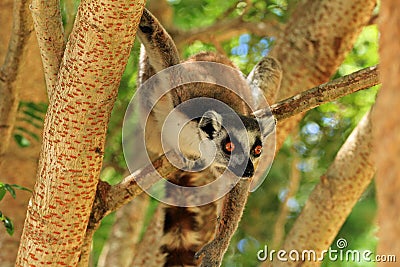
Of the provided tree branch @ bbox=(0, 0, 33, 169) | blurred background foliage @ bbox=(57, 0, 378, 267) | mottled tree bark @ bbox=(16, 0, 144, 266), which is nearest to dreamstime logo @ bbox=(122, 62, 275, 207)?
mottled tree bark @ bbox=(16, 0, 144, 266)

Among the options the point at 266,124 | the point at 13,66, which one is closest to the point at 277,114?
the point at 266,124

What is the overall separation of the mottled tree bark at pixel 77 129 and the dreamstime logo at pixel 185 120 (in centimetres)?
48

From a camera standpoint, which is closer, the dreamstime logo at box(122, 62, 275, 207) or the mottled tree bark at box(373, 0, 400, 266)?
the mottled tree bark at box(373, 0, 400, 266)

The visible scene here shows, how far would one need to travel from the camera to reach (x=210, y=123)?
125 inches

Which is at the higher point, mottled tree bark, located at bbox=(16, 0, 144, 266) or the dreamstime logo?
the dreamstime logo

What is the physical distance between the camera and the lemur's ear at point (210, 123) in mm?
3152

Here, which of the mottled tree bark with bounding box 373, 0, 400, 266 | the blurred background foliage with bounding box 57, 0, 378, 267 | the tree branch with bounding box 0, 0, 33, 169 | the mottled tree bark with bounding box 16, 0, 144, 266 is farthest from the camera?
the blurred background foliage with bounding box 57, 0, 378, 267

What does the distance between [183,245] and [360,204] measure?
1.70 metres

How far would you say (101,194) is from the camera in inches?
119

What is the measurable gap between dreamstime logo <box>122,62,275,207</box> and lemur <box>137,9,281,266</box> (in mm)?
17

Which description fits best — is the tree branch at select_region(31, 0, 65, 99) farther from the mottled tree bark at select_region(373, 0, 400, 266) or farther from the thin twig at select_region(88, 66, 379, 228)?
the mottled tree bark at select_region(373, 0, 400, 266)

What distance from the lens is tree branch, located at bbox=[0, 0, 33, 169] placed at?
3150 mm

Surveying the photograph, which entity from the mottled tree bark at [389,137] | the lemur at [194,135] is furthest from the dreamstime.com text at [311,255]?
the mottled tree bark at [389,137]

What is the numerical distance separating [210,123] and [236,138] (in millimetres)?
204
